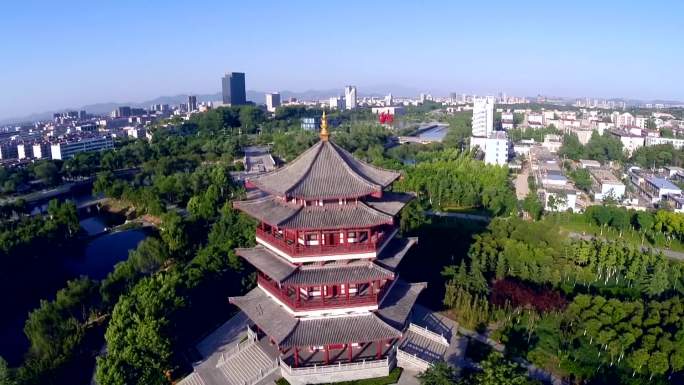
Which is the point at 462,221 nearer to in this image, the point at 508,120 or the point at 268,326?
the point at 268,326

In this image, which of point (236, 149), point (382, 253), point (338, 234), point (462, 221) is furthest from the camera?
point (236, 149)

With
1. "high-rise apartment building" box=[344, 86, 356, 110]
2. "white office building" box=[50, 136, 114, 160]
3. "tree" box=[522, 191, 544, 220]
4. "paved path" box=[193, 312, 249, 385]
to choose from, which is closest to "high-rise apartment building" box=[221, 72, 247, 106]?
"high-rise apartment building" box=[344, 86, 356, 110]

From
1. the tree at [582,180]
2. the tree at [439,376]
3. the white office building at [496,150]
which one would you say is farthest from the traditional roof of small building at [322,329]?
the white office building at [496,150]

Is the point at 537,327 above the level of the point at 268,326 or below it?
below

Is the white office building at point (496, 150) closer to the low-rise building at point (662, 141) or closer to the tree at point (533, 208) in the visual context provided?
the tree at point (533, 208)

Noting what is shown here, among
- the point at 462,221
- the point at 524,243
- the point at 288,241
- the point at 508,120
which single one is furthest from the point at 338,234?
the point at 508,120

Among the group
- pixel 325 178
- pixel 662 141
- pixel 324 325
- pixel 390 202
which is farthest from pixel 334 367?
pixel 662 141

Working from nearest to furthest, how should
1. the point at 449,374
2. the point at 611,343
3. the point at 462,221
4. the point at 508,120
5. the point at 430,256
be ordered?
the point at 449,374 < the point at 611,343 < the point at 430,256 < the point at 462,221 < the point at 508,120

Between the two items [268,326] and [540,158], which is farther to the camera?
[540,158]
